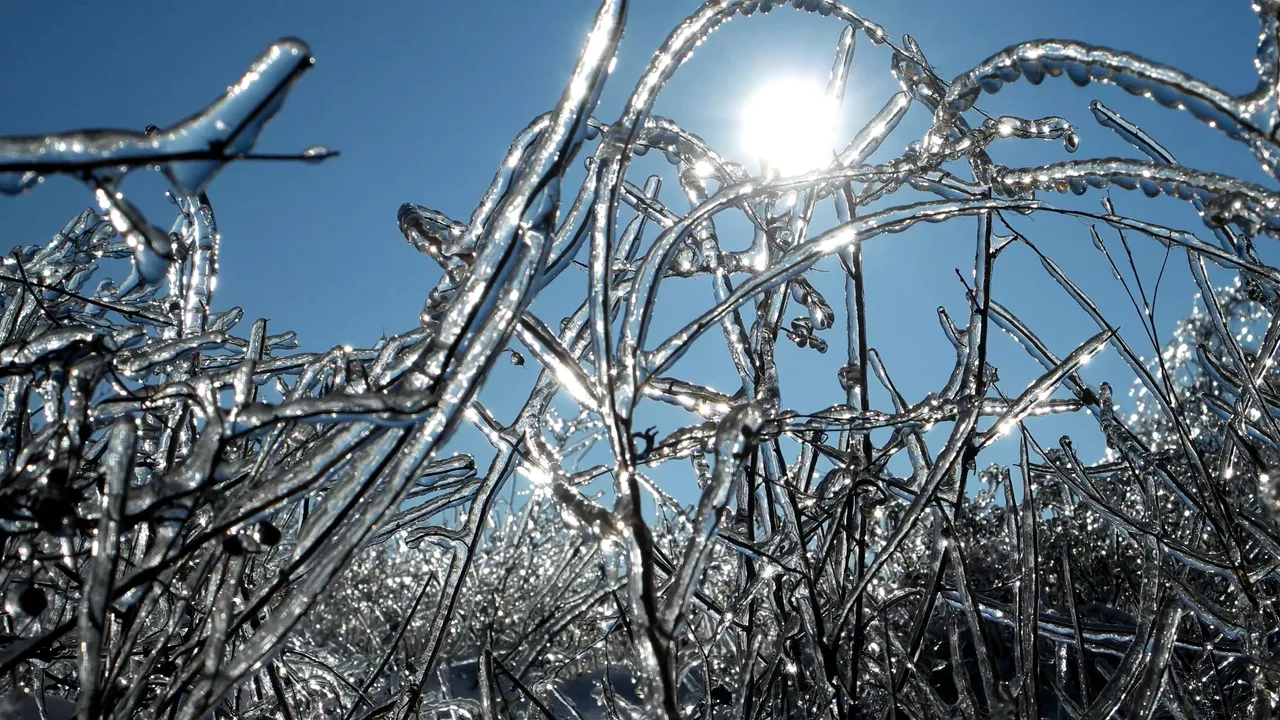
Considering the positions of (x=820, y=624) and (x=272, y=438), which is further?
(x=820, y=624)

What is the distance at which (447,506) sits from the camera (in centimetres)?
160

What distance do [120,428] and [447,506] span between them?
80 cm

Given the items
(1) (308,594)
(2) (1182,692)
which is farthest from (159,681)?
(2) (1182,692)

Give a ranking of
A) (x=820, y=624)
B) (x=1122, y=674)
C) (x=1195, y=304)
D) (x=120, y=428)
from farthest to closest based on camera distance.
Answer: (x=1195, y=304) < (x=820, y=624) < (x=1122, y=674) < (x=120, y=428)

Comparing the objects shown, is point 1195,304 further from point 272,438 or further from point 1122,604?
point 272,438

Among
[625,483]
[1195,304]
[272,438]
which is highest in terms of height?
[1195,304]

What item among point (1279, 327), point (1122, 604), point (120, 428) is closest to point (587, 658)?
point (1122, 604)

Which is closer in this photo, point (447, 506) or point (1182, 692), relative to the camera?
point (1182, 692)

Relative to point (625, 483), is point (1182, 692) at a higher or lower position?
lower

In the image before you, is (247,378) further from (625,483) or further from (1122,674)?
(1122,674)

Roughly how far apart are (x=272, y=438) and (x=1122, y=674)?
1195 millimetres

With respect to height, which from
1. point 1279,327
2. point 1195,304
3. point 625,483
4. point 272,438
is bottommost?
point 625,483

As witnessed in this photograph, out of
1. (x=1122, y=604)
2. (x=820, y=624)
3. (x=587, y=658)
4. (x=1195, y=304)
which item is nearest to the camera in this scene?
(x=820, y=624)

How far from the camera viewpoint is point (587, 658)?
5668 millimetres
